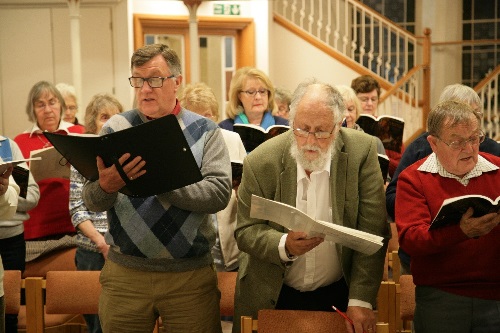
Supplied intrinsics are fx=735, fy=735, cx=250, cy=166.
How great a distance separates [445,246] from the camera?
258cm

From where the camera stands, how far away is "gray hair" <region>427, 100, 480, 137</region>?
2693mm

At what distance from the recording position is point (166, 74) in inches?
111

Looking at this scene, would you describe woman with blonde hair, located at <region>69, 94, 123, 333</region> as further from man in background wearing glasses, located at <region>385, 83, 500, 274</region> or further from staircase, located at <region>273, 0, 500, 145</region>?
staircase, located at <region>273, 0, 500, 145</region>

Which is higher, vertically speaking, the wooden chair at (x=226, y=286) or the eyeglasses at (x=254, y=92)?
the eyeglasses at (x=254, y=92)

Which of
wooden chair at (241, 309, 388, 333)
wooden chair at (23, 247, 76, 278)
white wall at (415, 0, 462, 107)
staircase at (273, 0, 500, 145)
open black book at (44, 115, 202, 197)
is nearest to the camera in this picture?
open black book at (44, 115, 202, 197)

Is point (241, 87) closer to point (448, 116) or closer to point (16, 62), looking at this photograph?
point (448, 116)

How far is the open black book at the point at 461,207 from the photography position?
7.80 feet

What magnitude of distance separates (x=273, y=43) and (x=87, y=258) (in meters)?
7.03

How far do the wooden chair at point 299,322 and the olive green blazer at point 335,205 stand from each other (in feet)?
0.38


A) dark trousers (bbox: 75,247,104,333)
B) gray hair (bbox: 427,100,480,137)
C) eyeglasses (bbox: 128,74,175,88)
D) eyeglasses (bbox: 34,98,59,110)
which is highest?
eyeglasses (bbox: 128,74,175,88)

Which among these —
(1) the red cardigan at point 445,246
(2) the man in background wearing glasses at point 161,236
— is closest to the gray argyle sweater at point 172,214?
(2) the man in background wearing glasses at point 161,236

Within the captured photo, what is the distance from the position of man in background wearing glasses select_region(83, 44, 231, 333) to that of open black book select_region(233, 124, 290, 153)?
1.07 metres

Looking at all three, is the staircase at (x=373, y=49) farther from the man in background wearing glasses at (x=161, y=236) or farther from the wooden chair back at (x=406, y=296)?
the man in background wearing glasses at (x=161, y=236)

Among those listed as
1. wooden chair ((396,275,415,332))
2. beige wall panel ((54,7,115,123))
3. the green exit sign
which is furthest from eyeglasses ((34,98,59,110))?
the green exit sign
